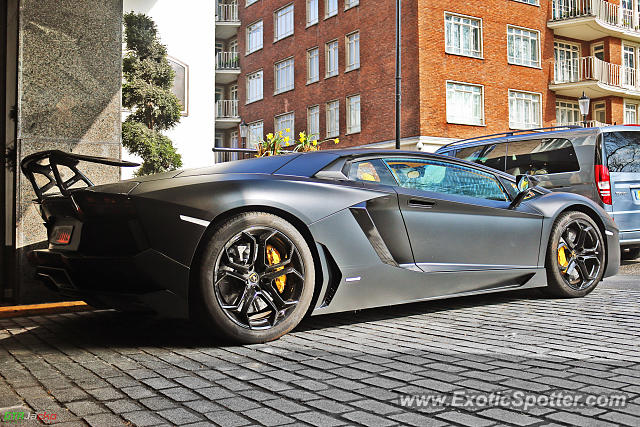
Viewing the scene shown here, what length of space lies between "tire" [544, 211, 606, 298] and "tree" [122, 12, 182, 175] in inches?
568

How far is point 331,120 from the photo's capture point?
103ft

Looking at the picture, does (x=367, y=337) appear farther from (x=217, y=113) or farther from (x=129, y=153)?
(x=217, y=113)

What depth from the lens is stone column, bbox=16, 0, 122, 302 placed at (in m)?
5.73

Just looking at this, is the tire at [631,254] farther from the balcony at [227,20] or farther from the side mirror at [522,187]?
the balcony at [227,20]

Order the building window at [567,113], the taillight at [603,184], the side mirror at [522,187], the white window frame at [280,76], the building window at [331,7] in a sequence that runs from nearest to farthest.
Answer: the side mirror at [522,187] < the taillight at [603,184] < the building window at [567,113] < the building window at [331,7] < the white window frame at [280,76]

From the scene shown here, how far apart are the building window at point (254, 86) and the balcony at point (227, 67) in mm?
1391

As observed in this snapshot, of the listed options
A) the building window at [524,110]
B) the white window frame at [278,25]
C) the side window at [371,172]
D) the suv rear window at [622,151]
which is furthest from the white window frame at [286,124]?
the side window at [371,172]

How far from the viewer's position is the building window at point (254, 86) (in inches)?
1468

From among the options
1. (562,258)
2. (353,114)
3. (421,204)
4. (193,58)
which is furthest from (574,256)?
(353,114)

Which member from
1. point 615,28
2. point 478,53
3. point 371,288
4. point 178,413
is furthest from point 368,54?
point 178,413

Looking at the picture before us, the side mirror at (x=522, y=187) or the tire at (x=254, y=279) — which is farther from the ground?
the side mirror at (x=522, y=187)

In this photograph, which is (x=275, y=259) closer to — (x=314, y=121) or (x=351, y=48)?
(x=351, y=48)

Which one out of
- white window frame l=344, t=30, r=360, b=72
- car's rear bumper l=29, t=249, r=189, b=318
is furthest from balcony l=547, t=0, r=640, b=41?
car's rear bumper l=29, t=249, r=189, b=318

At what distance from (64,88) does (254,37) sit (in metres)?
33.2
